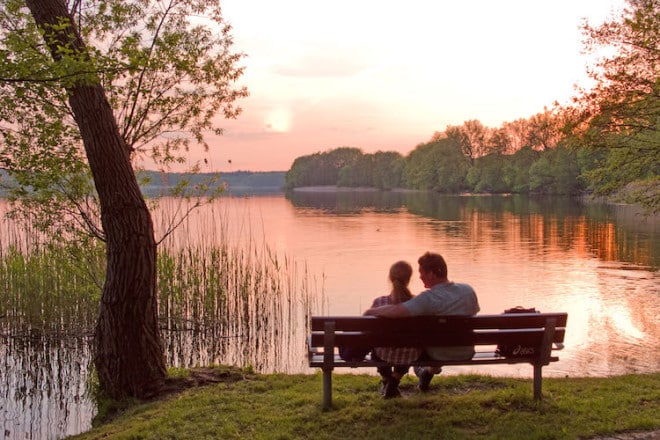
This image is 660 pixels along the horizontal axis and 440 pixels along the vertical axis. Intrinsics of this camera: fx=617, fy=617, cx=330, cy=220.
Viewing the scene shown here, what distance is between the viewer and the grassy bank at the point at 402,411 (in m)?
5.09

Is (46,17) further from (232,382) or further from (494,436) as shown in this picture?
(494,436)

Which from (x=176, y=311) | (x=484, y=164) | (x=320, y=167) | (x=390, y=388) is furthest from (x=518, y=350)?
(x=320, y=167)

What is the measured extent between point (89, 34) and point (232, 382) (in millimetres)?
5601

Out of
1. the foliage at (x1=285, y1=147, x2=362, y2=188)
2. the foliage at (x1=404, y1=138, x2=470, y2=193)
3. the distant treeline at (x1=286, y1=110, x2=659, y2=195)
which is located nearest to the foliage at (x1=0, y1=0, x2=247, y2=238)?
the distant treeline at (x1=286, y1=110, x2=659, y2=195)

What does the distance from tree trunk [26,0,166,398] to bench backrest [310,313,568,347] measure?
257 cm

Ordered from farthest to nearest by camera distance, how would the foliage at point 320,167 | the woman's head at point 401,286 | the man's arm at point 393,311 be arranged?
the foliage at point 320,167 → the woman's head at point 401,286 → the man's arm at point 393,311

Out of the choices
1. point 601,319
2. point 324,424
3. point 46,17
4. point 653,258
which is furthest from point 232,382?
point 653,258

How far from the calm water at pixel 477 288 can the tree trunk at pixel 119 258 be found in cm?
147

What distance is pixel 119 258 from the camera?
270 inches

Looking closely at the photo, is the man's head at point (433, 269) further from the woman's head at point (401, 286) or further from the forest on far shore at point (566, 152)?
the forest on far shore at point (566, 152)

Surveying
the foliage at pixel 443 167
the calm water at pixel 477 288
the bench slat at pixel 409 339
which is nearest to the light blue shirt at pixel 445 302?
the bench slat at pixel 409 339

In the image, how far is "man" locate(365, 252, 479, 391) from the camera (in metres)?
5.22

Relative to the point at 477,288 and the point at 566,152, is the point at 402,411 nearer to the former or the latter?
the point at 477,288

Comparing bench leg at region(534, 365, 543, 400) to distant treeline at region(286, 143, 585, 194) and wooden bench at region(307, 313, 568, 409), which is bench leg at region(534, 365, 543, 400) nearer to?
wooden bench at region(307, 313, 568, 409)
